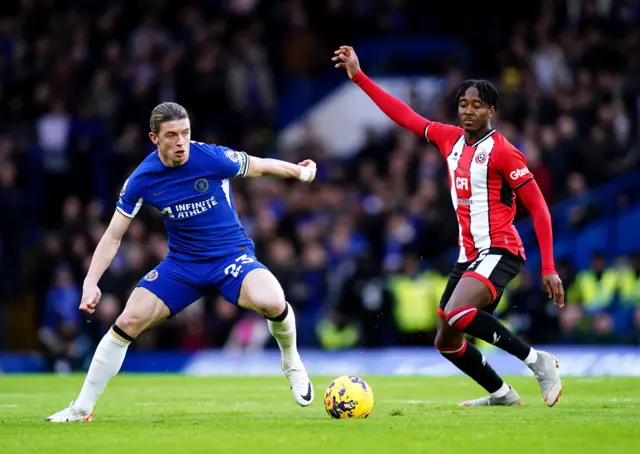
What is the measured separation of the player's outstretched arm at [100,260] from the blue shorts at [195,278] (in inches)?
15.5

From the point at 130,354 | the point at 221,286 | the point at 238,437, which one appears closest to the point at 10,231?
the point at 130,354

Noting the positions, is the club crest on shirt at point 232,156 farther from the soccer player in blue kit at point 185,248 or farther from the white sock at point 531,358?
the white sock at point 531,358

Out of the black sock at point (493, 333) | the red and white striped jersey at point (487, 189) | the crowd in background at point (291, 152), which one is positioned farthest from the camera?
the crowd in background at point (291, 152)

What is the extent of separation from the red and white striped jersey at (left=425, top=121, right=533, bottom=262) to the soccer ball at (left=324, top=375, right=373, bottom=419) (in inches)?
61.5

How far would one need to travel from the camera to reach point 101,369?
9.81 m

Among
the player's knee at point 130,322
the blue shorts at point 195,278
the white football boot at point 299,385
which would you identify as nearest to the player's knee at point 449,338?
the white football boot at point 299,385

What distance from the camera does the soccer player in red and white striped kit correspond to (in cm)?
1020

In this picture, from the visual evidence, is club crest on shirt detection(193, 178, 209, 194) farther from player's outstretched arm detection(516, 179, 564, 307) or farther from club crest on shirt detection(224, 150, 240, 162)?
player's outstretched arm detection(516, 179, 564, 307)

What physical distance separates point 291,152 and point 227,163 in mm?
13116

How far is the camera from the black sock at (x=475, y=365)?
34.9ft

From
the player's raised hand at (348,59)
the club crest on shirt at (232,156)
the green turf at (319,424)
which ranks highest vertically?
the player's raised hand at (348,59)

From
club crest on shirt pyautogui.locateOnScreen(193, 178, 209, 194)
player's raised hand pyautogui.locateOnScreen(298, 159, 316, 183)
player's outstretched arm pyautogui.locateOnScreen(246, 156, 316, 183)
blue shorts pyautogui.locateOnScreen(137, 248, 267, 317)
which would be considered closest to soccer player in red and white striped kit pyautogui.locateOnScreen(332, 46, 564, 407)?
player's raised hand pyautogui.locateOnScreen(298, 159, 316, 183)

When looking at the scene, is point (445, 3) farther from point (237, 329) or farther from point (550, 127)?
point (237, 329)

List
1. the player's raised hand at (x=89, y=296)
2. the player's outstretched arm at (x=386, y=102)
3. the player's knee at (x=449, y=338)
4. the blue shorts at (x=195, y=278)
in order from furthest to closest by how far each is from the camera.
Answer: the player's outstretched arm at (x=386, y=102) → the player's knee at (x=449, y=338) → the blue shorts at (x=195, y=278) → the player's raised hand at (x=89, y=296)
